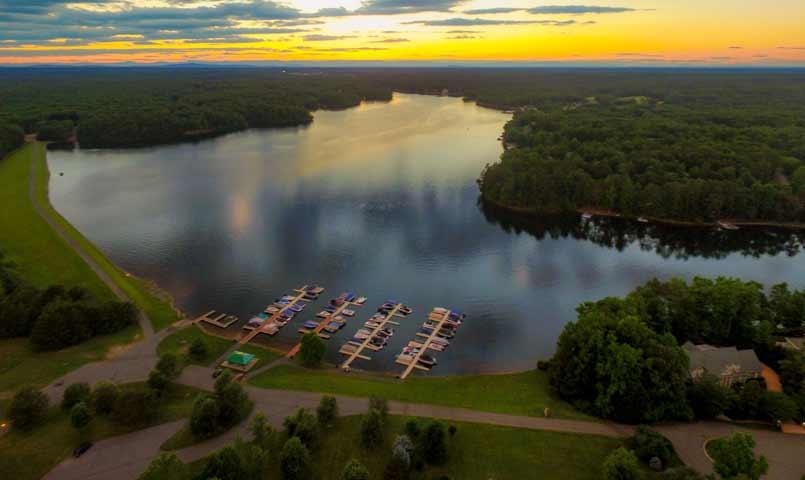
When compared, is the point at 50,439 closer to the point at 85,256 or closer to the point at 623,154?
the point at 85,256

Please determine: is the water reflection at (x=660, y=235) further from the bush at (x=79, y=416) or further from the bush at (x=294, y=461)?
the bush at (x=79, y=416)

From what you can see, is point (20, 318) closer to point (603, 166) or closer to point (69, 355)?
point (69, 355)

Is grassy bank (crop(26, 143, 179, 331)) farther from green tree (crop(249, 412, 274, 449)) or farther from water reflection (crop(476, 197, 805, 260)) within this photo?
water reflection (crop(476, 197, 805, 260))

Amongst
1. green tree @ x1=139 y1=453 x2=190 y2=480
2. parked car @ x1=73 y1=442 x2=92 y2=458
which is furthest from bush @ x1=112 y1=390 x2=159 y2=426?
green tree @ x1=139 y1=453 x2=190 y2=480

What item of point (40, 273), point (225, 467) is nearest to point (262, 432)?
point (225, 467)

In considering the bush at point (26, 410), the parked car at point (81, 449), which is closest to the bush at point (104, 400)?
the parked car at point (81, 449)

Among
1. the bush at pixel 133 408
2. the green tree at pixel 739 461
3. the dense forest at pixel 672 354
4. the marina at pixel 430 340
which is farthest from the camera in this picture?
the marina at pixel 430 340
